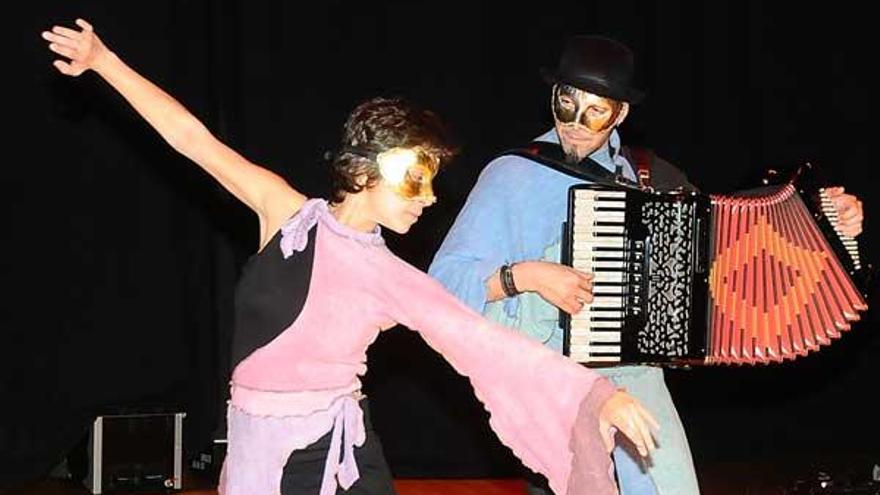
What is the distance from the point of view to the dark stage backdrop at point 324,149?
6.38m

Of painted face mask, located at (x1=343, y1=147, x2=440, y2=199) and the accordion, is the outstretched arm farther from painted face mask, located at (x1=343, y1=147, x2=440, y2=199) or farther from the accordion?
the accordion

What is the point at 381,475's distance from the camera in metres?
3.54

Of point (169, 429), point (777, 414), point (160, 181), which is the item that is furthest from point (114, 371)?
point (777, 414)

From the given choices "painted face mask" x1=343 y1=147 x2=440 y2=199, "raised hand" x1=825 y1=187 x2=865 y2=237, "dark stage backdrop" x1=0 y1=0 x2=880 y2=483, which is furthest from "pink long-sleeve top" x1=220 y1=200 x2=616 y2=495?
"dark stage backdrop" x1=0 y1=0 x2=880 y2=483

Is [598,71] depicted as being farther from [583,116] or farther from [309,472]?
[309,472]

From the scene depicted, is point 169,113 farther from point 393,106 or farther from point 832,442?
point 832,442

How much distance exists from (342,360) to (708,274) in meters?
1.18

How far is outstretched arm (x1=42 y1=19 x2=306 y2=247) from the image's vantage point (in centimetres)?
344

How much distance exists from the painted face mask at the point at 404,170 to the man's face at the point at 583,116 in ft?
2.15

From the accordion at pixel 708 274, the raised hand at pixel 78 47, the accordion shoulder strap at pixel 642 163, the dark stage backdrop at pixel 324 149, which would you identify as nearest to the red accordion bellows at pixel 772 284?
the accordion at pixel 708 274

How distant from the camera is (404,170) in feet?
11.2

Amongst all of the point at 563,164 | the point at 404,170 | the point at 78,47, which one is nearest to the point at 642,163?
the point at 563,164

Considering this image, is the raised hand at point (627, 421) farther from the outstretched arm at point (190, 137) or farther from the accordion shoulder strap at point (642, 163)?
the accordion shoulder strap at point (642, 163)

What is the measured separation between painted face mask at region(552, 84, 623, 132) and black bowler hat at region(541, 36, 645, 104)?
0.05 ft
